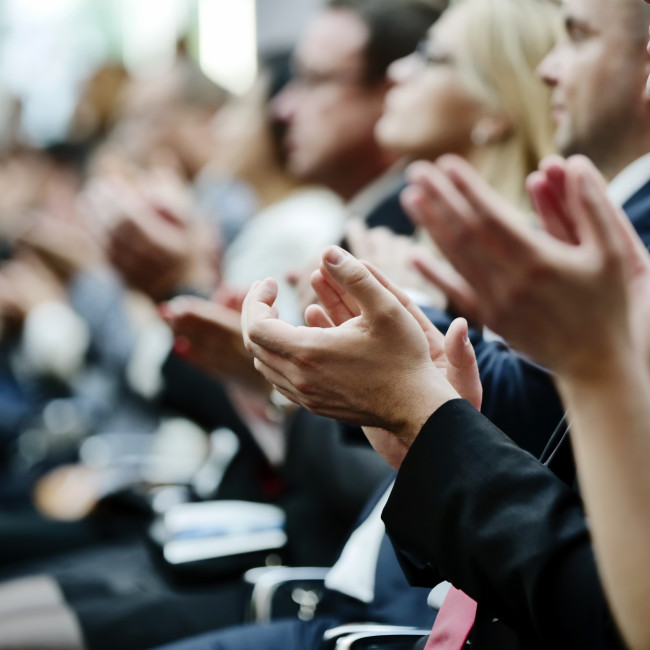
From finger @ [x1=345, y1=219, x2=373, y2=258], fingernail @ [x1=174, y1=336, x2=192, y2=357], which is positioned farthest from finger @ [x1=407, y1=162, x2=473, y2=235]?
fingernail @ [x1=174, y1=336, x2=192, y2=357]

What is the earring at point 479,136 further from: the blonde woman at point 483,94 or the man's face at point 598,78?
the man's face at point 598,78

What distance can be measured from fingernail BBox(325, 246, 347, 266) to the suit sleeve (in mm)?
124

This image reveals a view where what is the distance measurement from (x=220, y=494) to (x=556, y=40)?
99 centimetres

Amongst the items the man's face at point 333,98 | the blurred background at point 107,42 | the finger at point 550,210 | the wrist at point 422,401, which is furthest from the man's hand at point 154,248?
the blurred background at point 107,42

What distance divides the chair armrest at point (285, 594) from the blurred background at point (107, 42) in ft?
7.63

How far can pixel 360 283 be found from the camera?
1.95 feet

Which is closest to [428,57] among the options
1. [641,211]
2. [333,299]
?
[641,211]

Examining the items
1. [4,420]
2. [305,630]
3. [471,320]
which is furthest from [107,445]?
[471,320]

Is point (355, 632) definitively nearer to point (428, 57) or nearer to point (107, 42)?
point (428, 57)

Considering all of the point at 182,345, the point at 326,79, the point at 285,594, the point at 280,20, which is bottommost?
the point at 285,594

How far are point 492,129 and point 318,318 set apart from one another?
67 centimetres

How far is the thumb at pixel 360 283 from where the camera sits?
0.60 meters

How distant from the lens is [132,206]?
5.60 ft

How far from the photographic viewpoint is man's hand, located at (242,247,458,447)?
1.98ft
